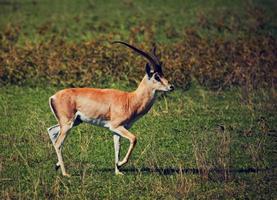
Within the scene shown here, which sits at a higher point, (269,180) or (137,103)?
(137,103)

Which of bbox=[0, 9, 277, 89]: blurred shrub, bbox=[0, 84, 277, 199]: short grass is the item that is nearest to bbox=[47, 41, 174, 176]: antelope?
bbox=[0, 84, 277, 199]: short grass

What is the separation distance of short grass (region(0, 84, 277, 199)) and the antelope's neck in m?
0.59

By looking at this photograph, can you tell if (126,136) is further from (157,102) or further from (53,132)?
(157,102)

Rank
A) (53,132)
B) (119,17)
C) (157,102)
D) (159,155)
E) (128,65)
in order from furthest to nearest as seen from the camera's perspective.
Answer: (119,17), (128,65), (157,102), (159,155), (53,132)

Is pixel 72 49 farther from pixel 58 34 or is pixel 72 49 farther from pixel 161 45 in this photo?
pixel 58 34

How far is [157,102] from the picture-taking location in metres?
13.8

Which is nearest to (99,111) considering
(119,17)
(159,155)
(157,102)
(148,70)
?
(148,70)

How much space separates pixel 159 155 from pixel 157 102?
3510mm

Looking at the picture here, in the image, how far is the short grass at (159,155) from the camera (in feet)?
29.0

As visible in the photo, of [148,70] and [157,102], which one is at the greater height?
[148,70]

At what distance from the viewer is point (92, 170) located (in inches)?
378

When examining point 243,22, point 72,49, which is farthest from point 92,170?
point 243,22

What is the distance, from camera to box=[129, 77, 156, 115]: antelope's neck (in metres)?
9.95

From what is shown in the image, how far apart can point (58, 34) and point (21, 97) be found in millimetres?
6738
